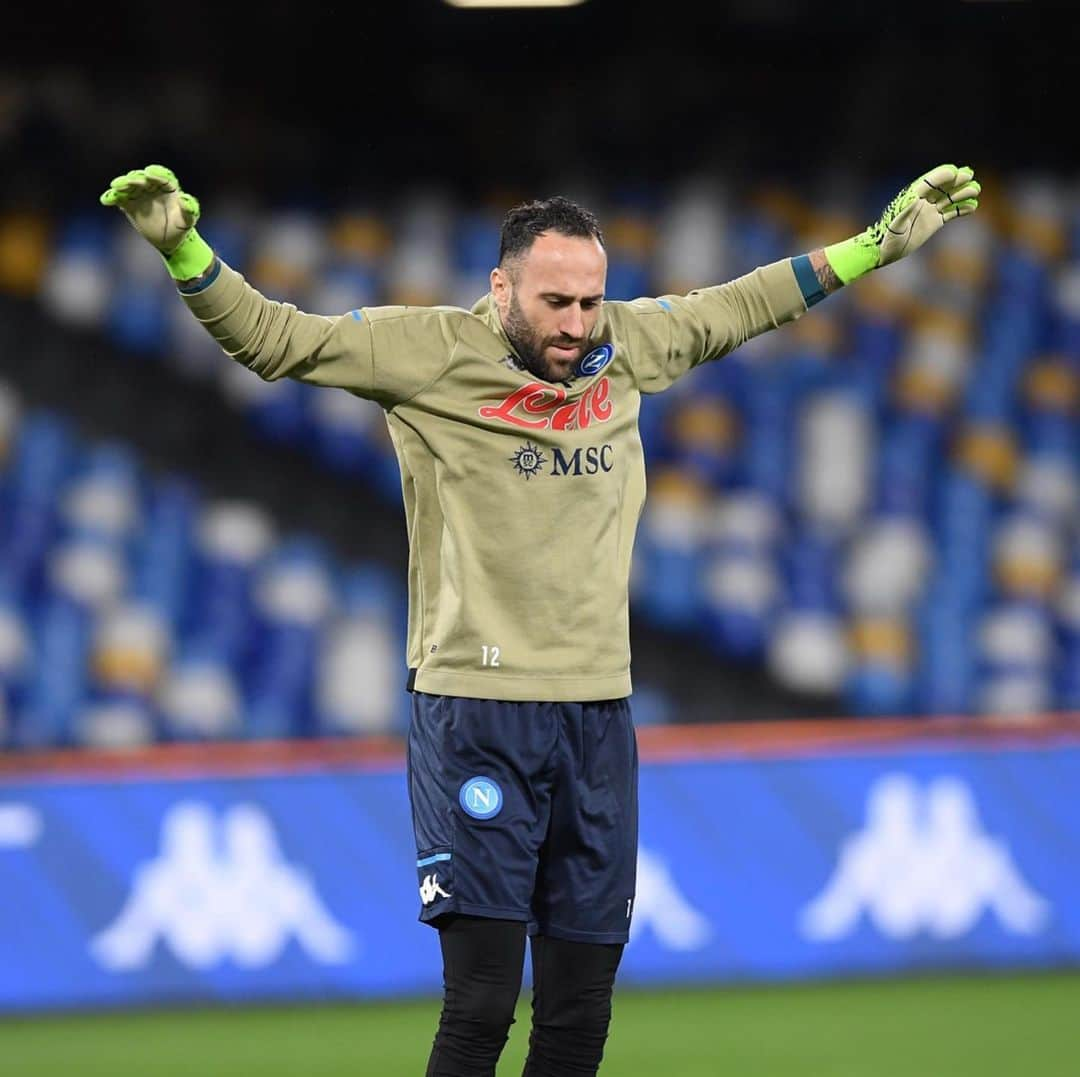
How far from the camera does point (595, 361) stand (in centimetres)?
353

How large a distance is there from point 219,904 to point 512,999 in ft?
9.86

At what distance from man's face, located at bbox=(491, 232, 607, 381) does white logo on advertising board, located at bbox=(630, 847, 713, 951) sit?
130 inches

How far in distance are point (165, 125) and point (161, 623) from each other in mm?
1976

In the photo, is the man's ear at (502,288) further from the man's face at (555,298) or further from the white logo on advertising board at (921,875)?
the white logo on advertising board at (921,875)

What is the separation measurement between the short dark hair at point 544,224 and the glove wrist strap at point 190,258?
51 centimetres

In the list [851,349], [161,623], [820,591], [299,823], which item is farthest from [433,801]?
[851,349]

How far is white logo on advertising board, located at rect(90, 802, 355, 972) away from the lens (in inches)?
245

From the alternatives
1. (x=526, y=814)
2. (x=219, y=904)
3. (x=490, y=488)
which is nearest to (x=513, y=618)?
(x=490, y=488)

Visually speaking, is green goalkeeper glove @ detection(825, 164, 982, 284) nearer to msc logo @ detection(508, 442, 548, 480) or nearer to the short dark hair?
the short dark hair

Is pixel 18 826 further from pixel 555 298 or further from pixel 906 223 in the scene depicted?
pixel 906 223

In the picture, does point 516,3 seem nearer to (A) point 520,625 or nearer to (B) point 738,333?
(B) point 738,333

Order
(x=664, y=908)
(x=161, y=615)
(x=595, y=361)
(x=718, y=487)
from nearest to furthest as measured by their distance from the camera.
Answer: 1. (x=595, y=361)
2. (x=664, y=908)
3. (x=161, y=615)
4. (x=718, y=487)

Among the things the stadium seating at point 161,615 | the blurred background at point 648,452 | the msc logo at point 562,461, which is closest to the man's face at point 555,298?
the msc logo at point 562,461

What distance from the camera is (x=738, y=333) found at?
380 centimetres
